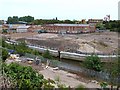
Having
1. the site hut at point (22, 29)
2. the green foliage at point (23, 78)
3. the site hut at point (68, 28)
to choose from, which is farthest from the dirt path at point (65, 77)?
the site hut at point (22, 29)

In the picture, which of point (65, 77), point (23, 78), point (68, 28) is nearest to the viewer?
point (23, 78)

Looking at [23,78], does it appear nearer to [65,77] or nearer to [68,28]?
[65,77]

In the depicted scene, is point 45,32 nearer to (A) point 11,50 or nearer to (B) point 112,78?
(A) point 11,50

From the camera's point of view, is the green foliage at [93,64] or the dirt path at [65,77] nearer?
the dirt path at [65,77]

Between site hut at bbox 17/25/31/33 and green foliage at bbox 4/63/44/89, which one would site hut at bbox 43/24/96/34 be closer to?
site hut at bbox 17/25/31/33

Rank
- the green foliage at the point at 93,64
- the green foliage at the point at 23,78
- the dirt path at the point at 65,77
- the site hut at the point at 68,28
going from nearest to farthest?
the green foliage at the point at 23,78, the dirt path at the point at 65,77, the green foliage at the point at 93,64, the site hut at the point at 68,28

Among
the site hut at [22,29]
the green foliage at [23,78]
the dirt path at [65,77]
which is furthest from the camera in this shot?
the site hut at [22,29]

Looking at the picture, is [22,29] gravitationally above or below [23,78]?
above

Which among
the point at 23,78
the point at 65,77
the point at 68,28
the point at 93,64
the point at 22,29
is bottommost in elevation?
the point at 65,77

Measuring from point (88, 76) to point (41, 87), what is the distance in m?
6.47

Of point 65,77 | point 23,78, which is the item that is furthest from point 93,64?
point 23,78

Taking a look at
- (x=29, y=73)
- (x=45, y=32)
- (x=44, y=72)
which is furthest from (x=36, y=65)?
(x=45, y=32)

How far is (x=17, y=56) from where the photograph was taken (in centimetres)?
2520

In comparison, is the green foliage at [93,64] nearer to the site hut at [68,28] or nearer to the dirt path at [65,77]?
the dirt path at [65,77]
